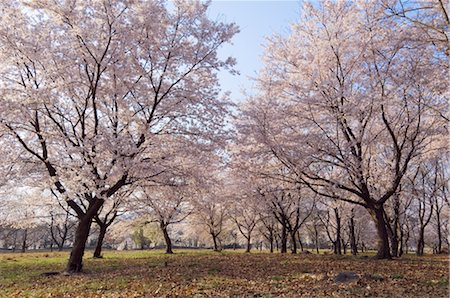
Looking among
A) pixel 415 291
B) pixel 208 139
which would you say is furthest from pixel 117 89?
pixel 415 291

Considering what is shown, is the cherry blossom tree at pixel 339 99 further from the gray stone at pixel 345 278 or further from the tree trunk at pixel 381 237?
the gray stone at pixel 345 278

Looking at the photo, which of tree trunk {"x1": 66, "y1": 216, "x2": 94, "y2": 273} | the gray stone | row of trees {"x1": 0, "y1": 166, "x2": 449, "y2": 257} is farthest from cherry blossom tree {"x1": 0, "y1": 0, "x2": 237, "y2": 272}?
the gray stone

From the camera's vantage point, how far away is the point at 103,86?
15.3 meters

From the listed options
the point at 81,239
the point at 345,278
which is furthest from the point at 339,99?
the point at 81,239

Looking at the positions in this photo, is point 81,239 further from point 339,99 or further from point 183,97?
point 339,99

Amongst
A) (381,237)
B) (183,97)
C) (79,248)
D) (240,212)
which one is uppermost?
(183,97)

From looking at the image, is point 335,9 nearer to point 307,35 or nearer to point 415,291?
point 307,35

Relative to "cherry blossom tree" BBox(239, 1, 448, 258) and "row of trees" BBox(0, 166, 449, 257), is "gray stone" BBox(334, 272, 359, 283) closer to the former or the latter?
"cherry blossom tree" BBox(239, 1, 448, 258)

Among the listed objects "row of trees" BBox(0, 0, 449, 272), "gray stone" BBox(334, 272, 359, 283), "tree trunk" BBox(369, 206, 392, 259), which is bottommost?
"gray stone" BBox(334, 272, 359, 283)

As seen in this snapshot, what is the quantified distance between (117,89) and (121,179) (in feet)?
13.2

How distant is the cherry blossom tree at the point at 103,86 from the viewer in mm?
12922

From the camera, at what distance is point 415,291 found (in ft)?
25.9

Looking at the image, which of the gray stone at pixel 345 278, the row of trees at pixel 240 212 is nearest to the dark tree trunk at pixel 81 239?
the row of trees at pixel 240 212

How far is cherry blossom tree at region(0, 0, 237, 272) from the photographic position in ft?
42.4
